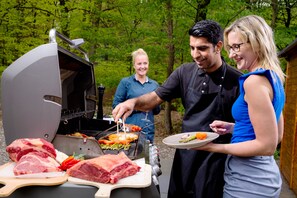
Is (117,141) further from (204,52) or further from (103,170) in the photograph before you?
(204,52)

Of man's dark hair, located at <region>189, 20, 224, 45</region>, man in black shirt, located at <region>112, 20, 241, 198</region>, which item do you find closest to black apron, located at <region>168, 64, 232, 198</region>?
man in black shirt, located at <region>112, 20, 241, 198</region>

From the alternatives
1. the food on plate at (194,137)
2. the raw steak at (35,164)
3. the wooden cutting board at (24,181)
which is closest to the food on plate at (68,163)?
the raw steak at (35,164)

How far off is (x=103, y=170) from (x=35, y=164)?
399mm

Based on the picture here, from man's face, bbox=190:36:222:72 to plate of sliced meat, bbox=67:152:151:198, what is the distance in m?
0.80

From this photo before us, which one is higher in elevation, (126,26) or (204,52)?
(126,26)

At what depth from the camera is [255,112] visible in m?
1.54

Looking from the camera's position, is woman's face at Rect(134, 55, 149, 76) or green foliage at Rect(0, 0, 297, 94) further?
green foliage at Rect(0, 0, 297, 94)

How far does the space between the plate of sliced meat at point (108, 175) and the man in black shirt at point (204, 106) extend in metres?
0.43

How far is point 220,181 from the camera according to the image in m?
2.07

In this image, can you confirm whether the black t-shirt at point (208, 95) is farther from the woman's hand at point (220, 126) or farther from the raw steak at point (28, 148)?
the raw steak at point (28, 148)

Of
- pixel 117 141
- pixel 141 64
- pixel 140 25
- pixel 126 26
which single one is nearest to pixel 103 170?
pixel 117 141

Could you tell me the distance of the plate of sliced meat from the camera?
1.70 meters

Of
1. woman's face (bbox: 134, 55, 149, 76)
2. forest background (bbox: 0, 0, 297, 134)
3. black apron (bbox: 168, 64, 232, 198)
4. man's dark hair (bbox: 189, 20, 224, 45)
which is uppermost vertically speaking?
forest background (bbox: 0, 0, 297, 134)

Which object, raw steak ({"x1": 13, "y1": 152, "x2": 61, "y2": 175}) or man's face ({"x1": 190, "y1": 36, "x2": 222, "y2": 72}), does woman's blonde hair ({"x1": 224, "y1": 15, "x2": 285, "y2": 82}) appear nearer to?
man's face ({"x1": 190, "y1": 36, "x2": 222, "y2": 72})
